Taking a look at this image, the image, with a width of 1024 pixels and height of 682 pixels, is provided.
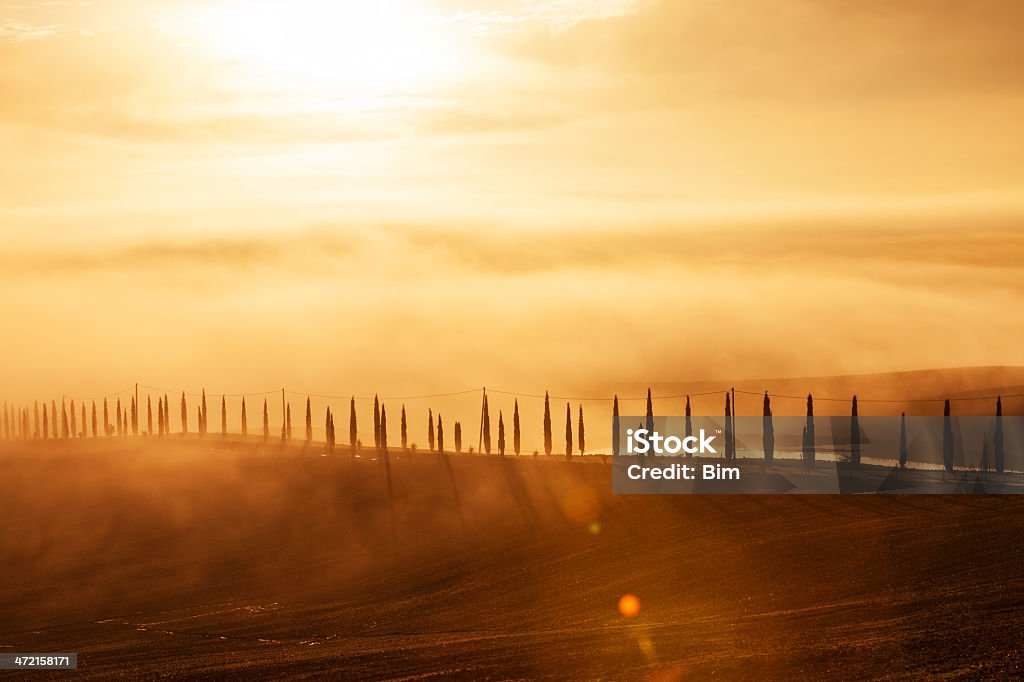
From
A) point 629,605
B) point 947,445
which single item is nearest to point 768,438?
point 947,445

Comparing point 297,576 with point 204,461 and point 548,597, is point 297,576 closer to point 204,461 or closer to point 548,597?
point 548,597

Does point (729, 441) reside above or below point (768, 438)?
below

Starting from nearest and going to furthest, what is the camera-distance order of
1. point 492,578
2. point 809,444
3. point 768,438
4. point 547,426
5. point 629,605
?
1. point 629,605
2. point 492,578
3. point 768,438
4. point 809,444
5. point 547,426

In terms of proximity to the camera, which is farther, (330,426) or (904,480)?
(330,426)

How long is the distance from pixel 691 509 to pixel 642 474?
16.4m

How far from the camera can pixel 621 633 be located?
47062 millimetres

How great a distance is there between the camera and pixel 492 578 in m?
68.6

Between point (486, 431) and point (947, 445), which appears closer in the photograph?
point (947, 445)

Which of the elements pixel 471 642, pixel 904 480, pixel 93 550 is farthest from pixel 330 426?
pixel 471 642

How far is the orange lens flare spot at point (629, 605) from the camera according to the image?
174 feet

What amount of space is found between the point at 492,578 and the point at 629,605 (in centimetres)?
1481

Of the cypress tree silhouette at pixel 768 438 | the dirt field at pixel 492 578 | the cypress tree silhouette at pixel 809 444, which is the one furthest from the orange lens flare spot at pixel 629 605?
the cypress tree silhouette at pixel 768 438

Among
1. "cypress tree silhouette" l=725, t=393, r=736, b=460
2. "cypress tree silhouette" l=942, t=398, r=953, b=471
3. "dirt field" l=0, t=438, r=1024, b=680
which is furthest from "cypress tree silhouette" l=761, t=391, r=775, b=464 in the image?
"dirt field" l=0, t=438, r=1024, b=680

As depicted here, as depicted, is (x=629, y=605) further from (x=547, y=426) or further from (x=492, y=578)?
(x=547, y=426)
